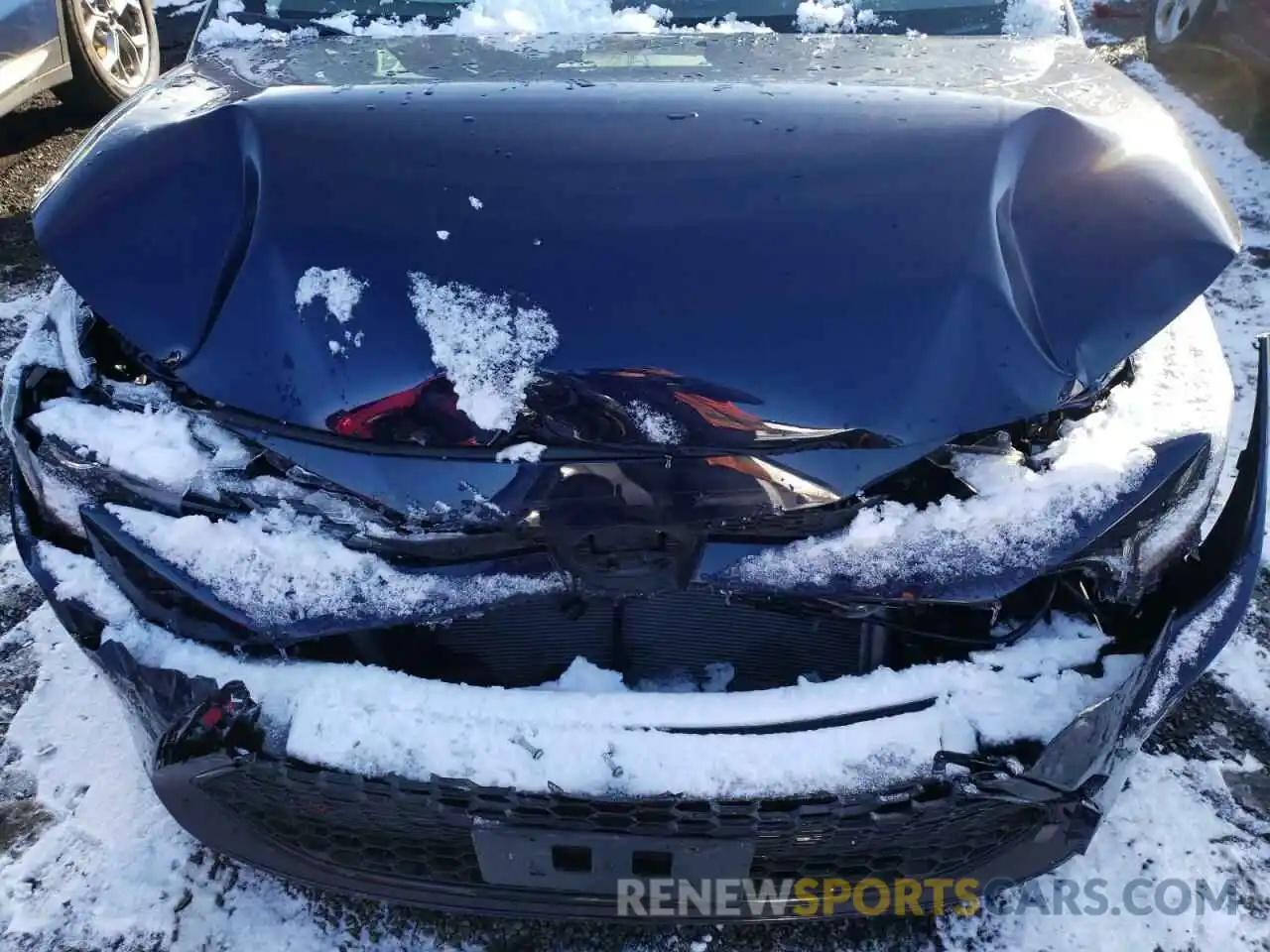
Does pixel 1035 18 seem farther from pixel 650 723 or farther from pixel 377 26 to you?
pixel 650 723

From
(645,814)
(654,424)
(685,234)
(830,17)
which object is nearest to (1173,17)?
(830,17)

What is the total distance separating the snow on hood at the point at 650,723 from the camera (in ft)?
4.27

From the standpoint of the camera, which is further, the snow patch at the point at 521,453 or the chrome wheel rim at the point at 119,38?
the chrome wheel rim at the point at 119,38

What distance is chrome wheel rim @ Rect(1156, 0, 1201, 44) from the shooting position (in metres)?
5.09

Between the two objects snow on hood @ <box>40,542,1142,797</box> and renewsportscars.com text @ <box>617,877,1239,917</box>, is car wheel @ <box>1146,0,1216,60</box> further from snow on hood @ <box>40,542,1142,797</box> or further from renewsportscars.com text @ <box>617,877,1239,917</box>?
snow on hood @ <box>40,542,1142,797</box>

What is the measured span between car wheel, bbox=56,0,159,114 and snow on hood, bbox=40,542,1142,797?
13.3ft

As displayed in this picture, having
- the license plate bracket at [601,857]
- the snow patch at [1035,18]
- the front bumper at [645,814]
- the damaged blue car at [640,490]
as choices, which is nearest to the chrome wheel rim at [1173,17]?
the snow patch at [1035,18]

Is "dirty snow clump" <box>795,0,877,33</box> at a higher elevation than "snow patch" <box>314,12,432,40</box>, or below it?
higher

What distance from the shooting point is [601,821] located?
133 cm

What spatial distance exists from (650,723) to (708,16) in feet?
5.55

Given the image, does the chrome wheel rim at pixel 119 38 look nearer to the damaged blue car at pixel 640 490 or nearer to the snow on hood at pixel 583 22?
the snow on hood at pixel 583 22

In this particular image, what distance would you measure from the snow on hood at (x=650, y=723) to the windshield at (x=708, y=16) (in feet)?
4.77

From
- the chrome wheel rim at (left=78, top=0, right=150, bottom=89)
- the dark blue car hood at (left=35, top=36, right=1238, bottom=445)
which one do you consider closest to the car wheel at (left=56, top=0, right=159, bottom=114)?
the chrome wheel rim at (left=78, top=0, right=150, bottom=89)

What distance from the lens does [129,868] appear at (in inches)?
73.7
